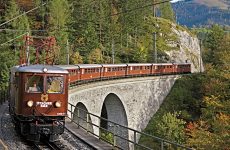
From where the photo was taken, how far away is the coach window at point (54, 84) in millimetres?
14078

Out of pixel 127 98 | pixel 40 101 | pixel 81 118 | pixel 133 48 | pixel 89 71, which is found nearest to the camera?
pixel 40 101

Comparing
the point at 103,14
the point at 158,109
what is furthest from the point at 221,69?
the point at 103,14

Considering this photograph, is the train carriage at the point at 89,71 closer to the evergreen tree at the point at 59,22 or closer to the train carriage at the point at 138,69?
the train carriage at the point at 138,69

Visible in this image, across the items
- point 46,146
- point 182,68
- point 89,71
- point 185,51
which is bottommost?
point 46,146

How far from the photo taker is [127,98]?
135 ft

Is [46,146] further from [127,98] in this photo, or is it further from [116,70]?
[116,70]

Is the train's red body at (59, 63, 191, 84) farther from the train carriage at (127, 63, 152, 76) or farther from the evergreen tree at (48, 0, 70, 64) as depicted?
the evergreen tree at (48, 0, 70, 64)

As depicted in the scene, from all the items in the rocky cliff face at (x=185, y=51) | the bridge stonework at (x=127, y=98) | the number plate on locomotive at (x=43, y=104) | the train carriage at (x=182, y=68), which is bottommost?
the bridge stonework at (x=127, y=98)

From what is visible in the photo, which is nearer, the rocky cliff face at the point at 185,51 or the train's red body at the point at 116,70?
the train's red body at the point at 116,70

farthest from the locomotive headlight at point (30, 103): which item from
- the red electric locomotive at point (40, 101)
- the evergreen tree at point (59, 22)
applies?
the evergreen tree at point (59, 22)

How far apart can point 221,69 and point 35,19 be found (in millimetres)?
26533

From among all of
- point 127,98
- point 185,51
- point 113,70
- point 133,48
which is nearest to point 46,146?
point 127,98

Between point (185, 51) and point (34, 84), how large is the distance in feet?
232

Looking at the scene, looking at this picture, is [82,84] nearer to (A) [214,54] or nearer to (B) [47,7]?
(B) [47,7]
